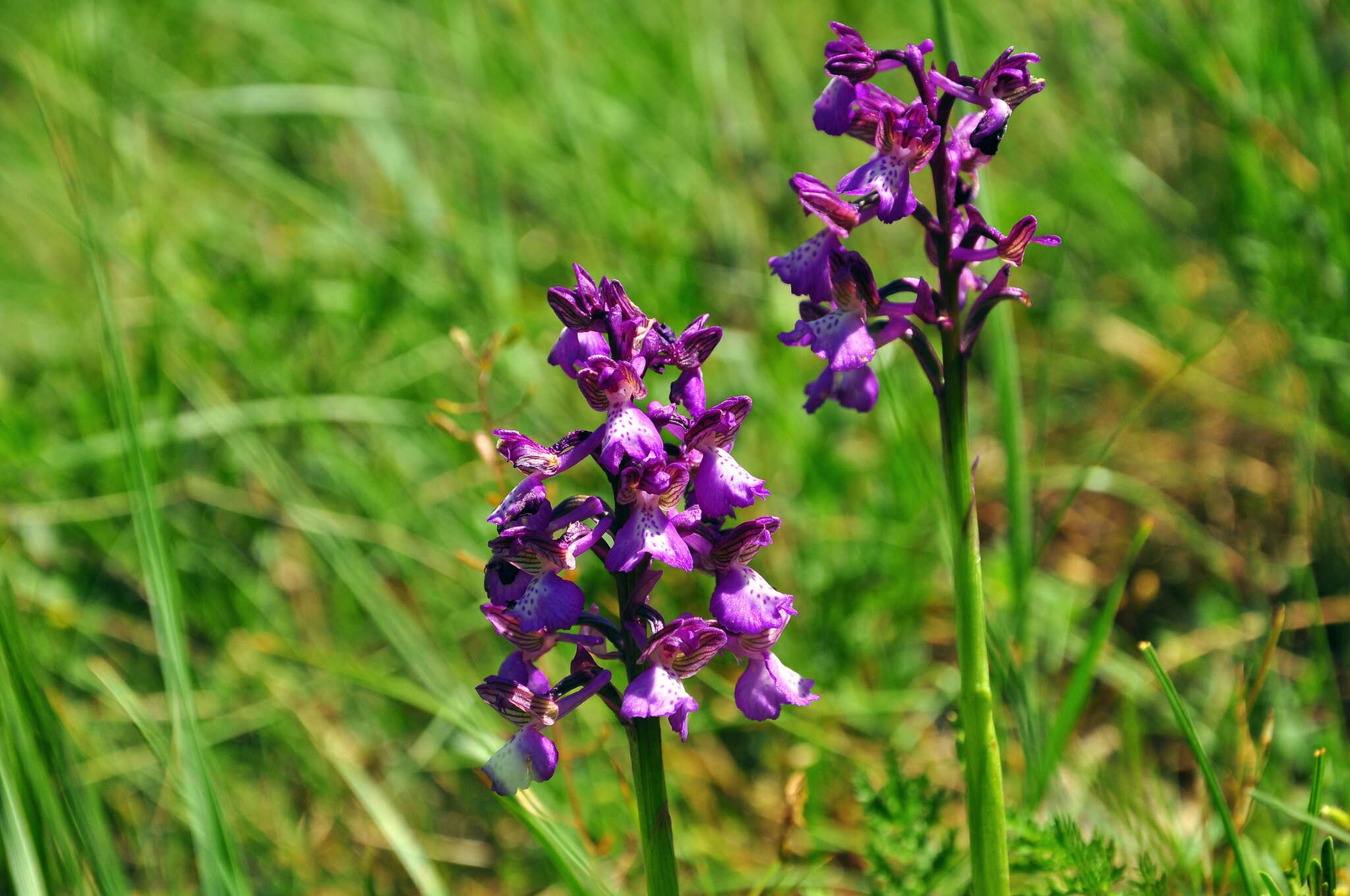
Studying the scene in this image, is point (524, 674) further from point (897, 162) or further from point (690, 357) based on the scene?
point (897, 162)

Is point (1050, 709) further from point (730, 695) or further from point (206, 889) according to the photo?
point (206, 889)

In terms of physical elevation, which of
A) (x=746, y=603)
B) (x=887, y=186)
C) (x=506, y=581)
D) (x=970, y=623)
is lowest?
(x=970, y=623)

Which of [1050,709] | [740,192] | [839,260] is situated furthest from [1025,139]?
[839,260]

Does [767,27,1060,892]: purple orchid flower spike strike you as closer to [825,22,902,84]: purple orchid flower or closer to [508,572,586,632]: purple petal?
[825,22,902,84]: purple orchid flower

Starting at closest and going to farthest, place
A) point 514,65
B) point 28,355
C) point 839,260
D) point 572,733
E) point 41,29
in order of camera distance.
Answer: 1. point 839,260
2. point 572,733
3. point 514,65
4. point 28,355
5. point 41,29

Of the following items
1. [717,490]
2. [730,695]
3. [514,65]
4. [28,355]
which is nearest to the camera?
[717,490]

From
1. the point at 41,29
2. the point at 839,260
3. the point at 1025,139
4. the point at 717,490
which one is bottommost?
the point at 717,490

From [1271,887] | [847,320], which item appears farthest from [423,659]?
[1271,887]
